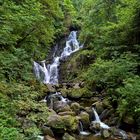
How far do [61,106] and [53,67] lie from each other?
7.87m

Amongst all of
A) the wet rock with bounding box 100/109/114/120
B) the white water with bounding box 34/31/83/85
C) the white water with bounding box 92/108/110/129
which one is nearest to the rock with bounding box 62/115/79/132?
the white water with bounding box 92/108/110/129

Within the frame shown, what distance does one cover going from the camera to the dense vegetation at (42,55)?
8.34 metres

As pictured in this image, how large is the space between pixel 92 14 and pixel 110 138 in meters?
10.7

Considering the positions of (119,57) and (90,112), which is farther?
(119,57)

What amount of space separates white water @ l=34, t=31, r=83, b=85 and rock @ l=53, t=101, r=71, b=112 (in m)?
4.98

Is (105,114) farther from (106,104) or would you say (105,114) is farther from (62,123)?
(62,123)

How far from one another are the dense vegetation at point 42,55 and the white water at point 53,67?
220cm

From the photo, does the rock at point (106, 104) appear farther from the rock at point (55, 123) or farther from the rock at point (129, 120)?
the rock at point (55, 123)

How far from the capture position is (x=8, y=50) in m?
10.9

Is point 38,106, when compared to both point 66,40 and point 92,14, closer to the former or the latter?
point 92,14

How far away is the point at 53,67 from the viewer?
21.1 meters

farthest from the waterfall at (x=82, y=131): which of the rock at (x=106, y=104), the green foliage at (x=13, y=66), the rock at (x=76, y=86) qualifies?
the rock at (x=76, y=86)

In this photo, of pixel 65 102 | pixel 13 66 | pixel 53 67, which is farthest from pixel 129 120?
pixel 53 67

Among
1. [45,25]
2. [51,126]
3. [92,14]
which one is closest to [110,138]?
[51,126]
